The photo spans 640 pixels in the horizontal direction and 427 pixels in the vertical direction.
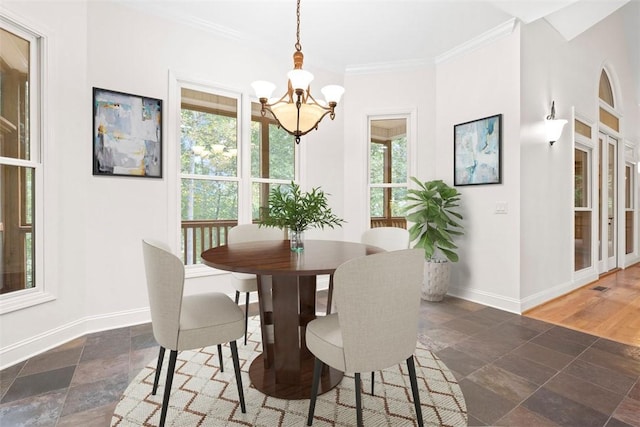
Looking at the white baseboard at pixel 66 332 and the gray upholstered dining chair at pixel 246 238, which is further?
the gray upholstered dining chair at pixel 246 238

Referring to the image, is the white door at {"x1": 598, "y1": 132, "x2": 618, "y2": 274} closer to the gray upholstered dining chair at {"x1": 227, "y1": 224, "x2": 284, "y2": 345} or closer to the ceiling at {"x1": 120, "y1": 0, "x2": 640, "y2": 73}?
the ceiling at {"x1": 120, "y1": 0, "x2": 640, "y2": 73}

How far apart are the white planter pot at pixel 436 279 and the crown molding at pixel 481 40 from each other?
2459 millimetres

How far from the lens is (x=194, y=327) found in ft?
4.86

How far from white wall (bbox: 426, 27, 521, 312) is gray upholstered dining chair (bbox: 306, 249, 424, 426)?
2.44 metres

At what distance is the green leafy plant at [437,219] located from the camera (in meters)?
3.56

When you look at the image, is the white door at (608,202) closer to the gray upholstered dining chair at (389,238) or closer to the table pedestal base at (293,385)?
the gray upholstered dining chair at (389,238)

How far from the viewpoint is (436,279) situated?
11.5 feet

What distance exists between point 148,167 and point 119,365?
168 centimetres

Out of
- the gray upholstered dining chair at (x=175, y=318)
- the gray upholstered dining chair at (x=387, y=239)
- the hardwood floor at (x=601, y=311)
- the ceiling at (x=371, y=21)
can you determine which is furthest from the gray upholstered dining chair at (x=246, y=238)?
the hardwood floor at (x=601, y=311)

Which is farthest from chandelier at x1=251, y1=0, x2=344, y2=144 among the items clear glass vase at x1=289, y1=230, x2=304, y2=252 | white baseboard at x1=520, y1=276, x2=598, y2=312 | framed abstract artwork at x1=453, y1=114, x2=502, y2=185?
white baseboard at x1=520, y1=276, x2=598, y2=312

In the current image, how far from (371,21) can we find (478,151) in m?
1.80

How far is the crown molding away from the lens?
321cm

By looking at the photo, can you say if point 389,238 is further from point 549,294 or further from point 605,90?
point 605,90

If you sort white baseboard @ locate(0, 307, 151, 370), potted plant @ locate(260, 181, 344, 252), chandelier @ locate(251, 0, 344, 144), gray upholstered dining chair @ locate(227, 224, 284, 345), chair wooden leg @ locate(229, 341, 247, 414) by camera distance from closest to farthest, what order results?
chair wooden leg @ locate(229, 341, 247, 414), potted plant @ locate(260, 181, 344, 252), white baseboard @ locate(0, 307, 151, 370), chandelier @ locate(251, 0, 344, 144), gray upholstered dining chair @ locate(227, 224, 284, 345)
